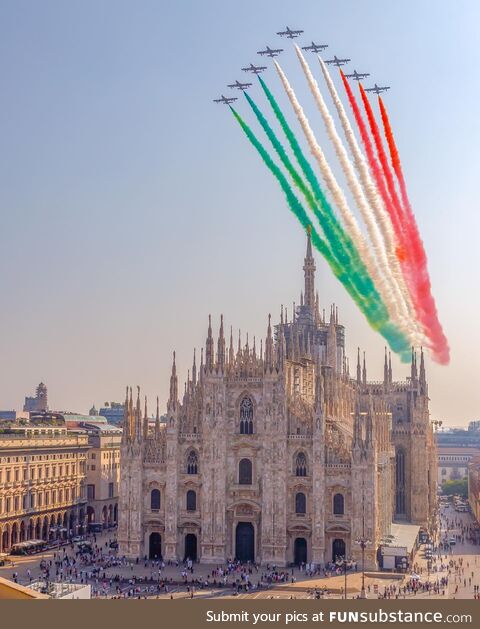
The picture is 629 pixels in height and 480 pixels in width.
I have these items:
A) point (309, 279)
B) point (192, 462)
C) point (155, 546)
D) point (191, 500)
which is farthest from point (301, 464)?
point (309, 279)

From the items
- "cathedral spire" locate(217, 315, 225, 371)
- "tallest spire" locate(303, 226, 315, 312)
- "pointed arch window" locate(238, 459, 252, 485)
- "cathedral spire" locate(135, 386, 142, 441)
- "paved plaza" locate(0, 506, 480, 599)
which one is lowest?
"paved plaza" locate(0, 506, 480, 599)

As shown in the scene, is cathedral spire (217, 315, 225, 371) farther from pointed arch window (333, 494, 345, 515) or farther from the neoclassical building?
the neoclassical building

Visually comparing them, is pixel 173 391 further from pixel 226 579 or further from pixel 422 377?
pixel 422 377

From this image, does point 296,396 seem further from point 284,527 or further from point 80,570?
point 80,570

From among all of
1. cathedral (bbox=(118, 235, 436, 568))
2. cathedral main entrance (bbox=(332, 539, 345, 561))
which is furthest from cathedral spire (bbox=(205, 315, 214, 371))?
cathedral main entrance (bbox=(332, 539, 345, 561))

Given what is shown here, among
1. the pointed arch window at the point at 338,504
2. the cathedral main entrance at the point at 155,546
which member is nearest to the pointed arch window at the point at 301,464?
the pointed arch window at the point at 338,504

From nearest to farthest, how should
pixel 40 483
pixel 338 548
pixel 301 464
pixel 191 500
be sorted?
pixel 338 548
pixel 301 464
pixel 191 500
pixel 40 483
